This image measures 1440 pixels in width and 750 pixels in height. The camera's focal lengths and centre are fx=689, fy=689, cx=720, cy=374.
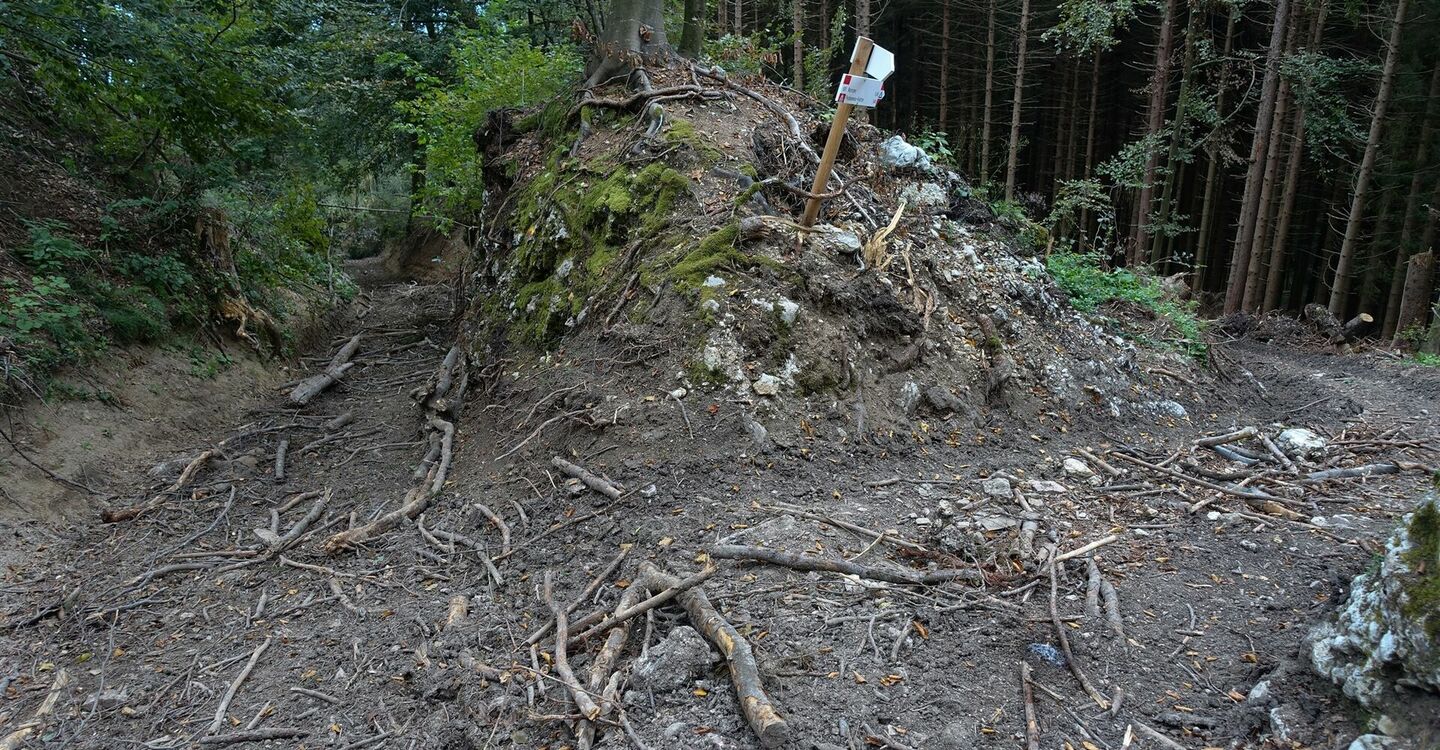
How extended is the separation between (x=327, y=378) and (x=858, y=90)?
5941 millimetres

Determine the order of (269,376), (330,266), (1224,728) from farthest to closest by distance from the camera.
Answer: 1. (330,266)
2. (269,376)
3. (1224,728)

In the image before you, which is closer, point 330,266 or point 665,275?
point 665,275

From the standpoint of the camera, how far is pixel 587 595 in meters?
3.20

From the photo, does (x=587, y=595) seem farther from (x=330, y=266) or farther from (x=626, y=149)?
(x=330, y=266)

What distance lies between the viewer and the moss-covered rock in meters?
1.95

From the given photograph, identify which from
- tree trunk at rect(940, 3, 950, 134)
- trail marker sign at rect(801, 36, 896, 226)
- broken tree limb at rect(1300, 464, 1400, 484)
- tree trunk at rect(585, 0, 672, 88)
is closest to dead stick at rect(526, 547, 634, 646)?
trail marker sign at rect(801, 36, 896, 226)

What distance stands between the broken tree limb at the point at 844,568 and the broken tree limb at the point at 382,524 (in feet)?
7.66

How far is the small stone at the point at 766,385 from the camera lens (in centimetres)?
445

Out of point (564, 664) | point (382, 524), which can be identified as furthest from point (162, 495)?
point (564, 664)

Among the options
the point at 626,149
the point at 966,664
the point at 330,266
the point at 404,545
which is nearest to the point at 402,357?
the point at 330,266

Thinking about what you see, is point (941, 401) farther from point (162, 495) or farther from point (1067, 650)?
point (162, 495)

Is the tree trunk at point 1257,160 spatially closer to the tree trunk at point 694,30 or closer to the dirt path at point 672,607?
the dirt path at point 672,607

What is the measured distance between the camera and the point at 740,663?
2.54 m

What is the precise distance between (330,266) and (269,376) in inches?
119
